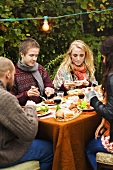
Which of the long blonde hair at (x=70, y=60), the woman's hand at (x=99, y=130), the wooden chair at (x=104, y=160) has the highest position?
the long blonde hair at (x=70, y=60)

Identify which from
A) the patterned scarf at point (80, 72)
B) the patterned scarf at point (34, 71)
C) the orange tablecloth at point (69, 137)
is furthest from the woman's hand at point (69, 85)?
the orange tablecloth at point (69, 137)

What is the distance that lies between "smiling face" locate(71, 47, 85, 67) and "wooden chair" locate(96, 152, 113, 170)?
1.76 metres

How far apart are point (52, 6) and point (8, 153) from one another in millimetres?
3762

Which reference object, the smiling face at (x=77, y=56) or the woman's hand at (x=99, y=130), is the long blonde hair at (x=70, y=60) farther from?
the woman's hand at (x=99, y=130)

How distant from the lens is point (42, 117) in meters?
3.10

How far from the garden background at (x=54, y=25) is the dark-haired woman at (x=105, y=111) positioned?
2.57 meters

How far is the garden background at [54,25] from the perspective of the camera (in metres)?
5.44

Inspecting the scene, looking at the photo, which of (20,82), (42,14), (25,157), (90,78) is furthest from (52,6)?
(25,157)

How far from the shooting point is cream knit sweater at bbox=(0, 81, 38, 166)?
256 centimetres

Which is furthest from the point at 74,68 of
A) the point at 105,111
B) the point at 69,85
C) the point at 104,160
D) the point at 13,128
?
the point at 13,128

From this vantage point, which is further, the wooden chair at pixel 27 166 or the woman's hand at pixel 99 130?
the woman's hand at pixel 99 130

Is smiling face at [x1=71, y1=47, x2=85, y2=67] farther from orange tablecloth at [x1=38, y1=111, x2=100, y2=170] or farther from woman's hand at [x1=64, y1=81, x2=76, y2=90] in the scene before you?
orange tablecloth at [x1=38, y1=111, x2=100, y2=170]

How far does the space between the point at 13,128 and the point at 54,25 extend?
3737mm

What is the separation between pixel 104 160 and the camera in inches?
116
